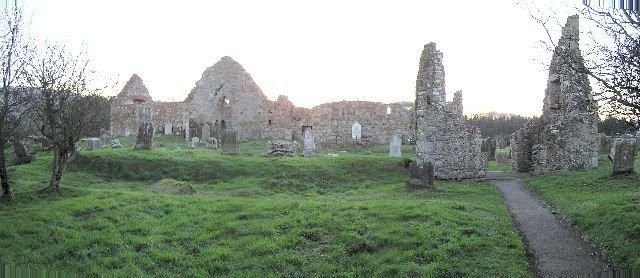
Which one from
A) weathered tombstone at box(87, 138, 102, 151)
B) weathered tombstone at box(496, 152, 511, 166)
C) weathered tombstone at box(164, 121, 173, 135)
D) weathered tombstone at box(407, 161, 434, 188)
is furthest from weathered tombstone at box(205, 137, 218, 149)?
weathered tombstone at box(496, 152, 511, 166)

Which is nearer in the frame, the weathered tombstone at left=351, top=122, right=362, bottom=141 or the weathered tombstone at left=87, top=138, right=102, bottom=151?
the weathered tombstone at left=87, top=138, right=102, bottom=151

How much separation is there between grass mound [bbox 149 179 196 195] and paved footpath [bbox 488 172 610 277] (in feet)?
31.5

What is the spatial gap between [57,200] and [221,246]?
5.99 meters

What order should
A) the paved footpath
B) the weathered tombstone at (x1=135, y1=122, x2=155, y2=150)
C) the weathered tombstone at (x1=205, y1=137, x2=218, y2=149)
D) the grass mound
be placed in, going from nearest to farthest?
the paved footpath
the grass mound
the weathered tombstone at (x1=135, y1=122, x2=155, y2=150)
the weathered tombstone at (x1=205, y1=137, x2=218, y2=149)

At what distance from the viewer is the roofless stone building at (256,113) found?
39.2 metres

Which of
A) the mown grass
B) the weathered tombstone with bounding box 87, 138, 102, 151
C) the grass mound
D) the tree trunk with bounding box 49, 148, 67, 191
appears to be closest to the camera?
the mown grass

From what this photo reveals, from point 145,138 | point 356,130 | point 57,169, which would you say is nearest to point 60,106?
point 57,169

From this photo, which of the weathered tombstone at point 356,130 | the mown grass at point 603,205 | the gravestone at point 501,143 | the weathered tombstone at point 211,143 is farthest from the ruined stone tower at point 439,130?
the weathered tombstone at point 356,130

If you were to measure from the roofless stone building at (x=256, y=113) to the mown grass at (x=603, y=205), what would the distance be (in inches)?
804

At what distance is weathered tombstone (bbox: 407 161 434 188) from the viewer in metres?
17.3

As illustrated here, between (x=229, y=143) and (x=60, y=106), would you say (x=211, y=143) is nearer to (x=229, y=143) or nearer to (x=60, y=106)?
(x=229, y=143)

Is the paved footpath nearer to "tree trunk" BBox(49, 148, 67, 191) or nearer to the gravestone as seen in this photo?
"tree trunk" BBox(49, 148, 67, 191)

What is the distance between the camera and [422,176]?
1736 centimetres

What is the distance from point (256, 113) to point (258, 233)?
30113 mm
